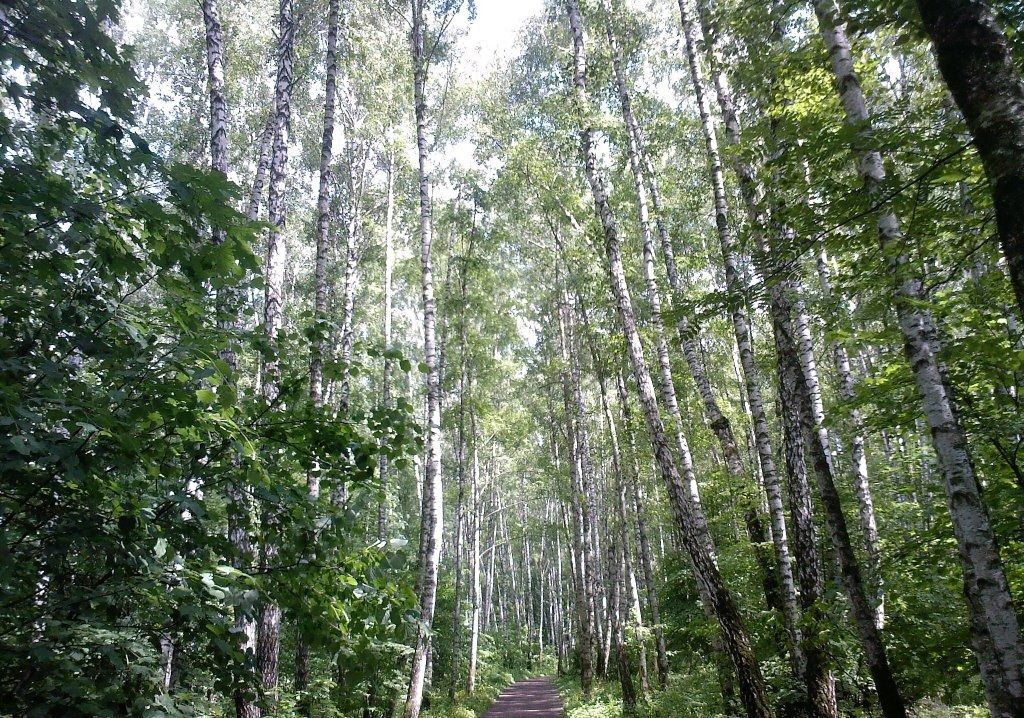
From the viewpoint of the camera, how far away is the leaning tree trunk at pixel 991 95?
266 cm

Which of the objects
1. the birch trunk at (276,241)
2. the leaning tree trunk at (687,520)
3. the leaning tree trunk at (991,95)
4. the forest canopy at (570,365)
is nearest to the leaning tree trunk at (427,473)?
the forest canopy at (570,365)

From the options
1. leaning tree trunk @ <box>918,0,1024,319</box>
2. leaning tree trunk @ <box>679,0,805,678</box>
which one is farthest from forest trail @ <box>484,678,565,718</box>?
leaning tree trunk @ <box>918,0,1024,319</box>

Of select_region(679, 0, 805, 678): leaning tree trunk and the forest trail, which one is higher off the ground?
select_region(679, 0, 805, 678): leaning tree trunk

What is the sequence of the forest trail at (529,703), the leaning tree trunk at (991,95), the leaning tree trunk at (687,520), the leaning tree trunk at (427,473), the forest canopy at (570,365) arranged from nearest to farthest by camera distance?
the forest canopy at (570,365) < the leaning tree trunk at (991,95) < the leaning tree trunk at (687,520) < the leaning tree trunk at (427,473) < the forest trail at (529,703)

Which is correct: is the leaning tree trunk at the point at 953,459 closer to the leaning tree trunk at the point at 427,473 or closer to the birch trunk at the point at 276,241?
the leaning tree trunk at the point at 427,473

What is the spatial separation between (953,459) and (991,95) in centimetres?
230

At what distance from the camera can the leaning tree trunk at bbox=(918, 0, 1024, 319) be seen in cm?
266

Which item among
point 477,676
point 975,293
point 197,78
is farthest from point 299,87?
point 477,676

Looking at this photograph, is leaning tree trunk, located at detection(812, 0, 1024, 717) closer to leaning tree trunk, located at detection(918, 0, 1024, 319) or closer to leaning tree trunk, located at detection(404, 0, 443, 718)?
leaning tree trunk, located at detection(918, 0, 1024, 319)

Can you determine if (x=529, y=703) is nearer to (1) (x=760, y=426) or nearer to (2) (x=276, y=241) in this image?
(1) (x=760, y=426)

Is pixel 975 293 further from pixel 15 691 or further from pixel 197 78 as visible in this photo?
pixel 197 78

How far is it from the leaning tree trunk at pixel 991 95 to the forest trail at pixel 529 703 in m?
15.3

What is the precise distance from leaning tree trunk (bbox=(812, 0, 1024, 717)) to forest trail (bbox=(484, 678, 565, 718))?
43.3ft

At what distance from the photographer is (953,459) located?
3.73 meters
